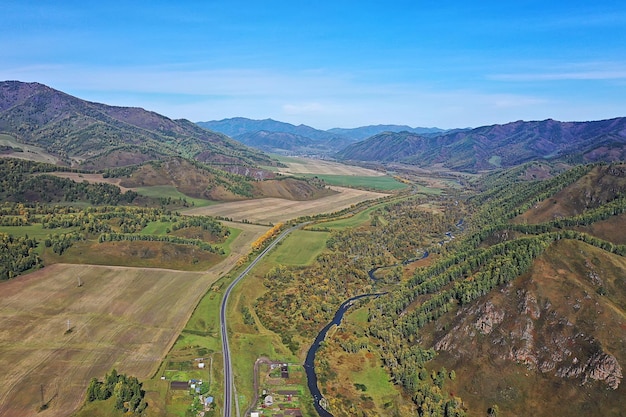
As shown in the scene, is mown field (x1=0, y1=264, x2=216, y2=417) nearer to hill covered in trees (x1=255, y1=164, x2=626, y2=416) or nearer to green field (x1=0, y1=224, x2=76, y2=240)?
green field (x1=0, y1=224, x2=76, y2=240)

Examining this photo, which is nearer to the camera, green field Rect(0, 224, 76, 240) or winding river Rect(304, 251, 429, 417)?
winding river Rect(304, 251, 429, 417)

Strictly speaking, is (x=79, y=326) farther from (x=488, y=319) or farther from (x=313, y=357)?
(x=488, y=319)

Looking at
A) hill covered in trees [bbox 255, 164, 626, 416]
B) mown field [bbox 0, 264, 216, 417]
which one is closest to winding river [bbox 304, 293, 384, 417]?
hill covered in trees [bbox 255, 164, 626, 416]

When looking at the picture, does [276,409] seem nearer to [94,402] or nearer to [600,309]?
[94,402]

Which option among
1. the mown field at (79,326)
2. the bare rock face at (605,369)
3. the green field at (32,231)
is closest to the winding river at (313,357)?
the mown field at (79,326)

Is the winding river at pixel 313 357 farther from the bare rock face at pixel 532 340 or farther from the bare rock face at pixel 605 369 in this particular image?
the bare rock face at pixel 605 369

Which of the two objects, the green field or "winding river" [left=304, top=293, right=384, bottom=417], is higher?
the green field

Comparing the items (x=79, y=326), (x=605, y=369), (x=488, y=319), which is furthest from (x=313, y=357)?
(x=605, y=369)

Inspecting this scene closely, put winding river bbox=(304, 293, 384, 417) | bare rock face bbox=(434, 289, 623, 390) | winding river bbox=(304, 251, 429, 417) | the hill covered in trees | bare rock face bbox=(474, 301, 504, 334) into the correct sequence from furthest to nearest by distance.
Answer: bare rock face bbox=(474, 301, 504, 334) < winding river bbox=(304, 293, 384, 417) < winding river bbox=(304, 251, 429, 417) < bare rock face bbox=(434, 289, 623, 390) < the hill covered in trees

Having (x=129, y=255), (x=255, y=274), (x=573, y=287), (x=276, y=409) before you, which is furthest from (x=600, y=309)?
(x=129, y=255)
